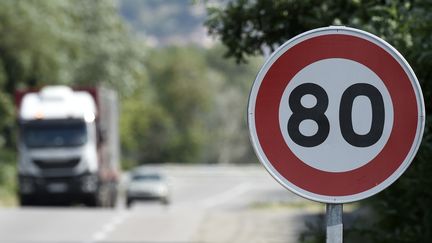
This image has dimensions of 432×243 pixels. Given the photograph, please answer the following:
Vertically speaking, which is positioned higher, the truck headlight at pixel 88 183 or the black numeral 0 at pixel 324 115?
the black numeral 0 at pixel 324 115

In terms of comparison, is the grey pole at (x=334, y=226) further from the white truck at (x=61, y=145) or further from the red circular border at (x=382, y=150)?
the white truck at (x=61, y=145)

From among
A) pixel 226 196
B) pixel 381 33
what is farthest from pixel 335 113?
pixel 226 196

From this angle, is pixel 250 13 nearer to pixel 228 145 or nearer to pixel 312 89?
pixel 312 89

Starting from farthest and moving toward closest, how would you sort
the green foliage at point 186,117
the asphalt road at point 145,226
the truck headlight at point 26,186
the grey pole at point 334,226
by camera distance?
the green foliage at point 186,117
the truck headlight at point 26,186
the asphalt road at point 145,226
the grey pole at point 334,226

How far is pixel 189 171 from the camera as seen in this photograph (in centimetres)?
7712

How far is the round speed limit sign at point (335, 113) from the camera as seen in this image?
459 centimetres

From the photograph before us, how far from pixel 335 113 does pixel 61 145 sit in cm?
2646

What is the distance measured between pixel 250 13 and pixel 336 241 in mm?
5932

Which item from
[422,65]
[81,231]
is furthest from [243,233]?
[422,65]

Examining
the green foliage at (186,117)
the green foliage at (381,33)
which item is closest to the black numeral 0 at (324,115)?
the green foliage at (381,33)

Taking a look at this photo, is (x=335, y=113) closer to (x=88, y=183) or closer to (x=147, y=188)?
(x=88, y=183)

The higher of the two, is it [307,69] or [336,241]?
[307,69]

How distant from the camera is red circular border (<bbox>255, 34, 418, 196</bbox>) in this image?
4570mm

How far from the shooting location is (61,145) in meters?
30.7
